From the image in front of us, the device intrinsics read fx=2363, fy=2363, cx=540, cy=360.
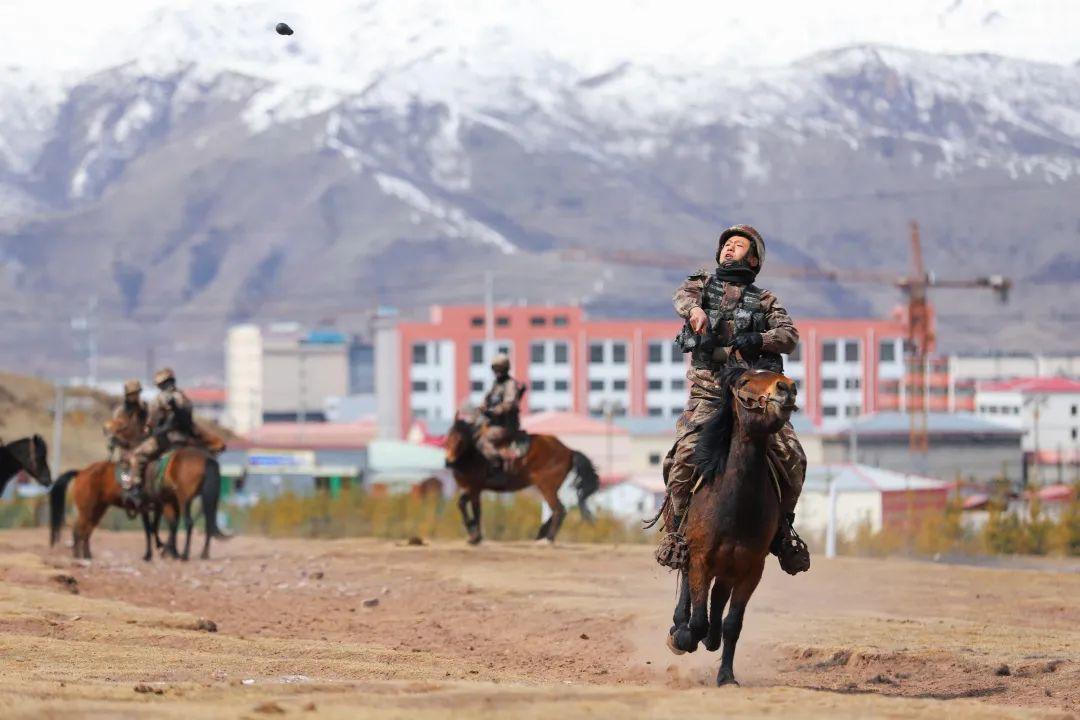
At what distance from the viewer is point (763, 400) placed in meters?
14.2

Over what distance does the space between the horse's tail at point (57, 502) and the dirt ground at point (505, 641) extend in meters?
3.02

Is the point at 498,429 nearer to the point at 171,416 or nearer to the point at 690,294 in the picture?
the point at 171,416

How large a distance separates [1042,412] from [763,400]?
139m

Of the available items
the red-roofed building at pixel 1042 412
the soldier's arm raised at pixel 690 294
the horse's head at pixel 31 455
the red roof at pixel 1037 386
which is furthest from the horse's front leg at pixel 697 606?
the red roof at pixel 1037 386

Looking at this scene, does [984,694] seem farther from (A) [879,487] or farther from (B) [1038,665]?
(A) [879,487]

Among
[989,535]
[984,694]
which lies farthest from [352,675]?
[989,535]

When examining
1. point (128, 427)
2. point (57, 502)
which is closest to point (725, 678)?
point (128, 427)

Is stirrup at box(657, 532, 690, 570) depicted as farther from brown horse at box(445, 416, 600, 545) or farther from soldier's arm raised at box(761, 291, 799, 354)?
brown horse at box(445, 416, 600, 545)

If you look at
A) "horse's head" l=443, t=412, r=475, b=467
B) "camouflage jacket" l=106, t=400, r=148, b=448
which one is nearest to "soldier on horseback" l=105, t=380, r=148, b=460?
"camouflage jacket" l=106, t=400, r=148, b=448

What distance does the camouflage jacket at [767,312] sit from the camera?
14875 millimetres

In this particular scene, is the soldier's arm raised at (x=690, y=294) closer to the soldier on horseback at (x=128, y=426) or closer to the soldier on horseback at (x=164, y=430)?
the soldier on horseback at (x=164, y=430)

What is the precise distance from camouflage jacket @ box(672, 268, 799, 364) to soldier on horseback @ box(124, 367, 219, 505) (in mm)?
17856

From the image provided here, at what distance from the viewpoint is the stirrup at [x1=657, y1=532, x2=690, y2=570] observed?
14906mm

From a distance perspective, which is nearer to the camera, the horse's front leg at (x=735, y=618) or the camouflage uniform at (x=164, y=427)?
the horse's front leg at (x=735, y=618)
